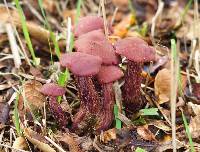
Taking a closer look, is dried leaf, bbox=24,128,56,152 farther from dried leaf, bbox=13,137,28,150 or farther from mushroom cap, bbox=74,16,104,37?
mushroom cap, bbox=74,16,104,37

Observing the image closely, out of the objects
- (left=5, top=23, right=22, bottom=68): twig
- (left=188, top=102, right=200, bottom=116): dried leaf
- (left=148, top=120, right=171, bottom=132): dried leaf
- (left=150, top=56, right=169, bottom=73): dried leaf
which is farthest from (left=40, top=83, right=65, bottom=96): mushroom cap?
(left=150, top=56, right=169, bottom=73): dried leaf

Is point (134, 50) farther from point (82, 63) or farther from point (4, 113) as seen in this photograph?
point (4, 113)

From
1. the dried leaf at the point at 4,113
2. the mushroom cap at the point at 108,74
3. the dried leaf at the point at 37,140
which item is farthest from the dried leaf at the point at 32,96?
the mushroom cap at the point at 108,74

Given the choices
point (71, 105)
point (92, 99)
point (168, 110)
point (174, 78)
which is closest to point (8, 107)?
point (71, 105)

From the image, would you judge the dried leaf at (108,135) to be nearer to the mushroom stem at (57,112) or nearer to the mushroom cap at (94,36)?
the mushroom stem at (57,112)

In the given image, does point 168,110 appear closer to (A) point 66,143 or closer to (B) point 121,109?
(B) point 121,109

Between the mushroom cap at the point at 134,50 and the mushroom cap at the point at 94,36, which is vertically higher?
the mushroom cap at the point at 94,36

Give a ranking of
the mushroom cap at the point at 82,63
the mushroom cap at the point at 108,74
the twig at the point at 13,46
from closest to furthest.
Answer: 1. the mushroom cap at the point at 82,63
2. the mushroom cap at the point at 108,74
3. the twig at the point at 13,46
